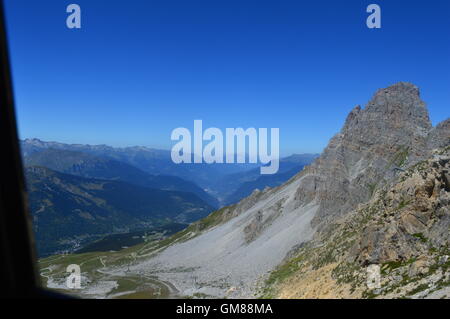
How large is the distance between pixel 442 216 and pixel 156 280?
89.2 metres

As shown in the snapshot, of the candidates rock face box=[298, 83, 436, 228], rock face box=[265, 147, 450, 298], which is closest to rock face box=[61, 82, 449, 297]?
rock face box=[298, 83, 436, 228]

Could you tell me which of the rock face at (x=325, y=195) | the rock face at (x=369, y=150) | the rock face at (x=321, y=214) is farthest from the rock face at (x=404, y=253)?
the rock face at (x=369, y=150)

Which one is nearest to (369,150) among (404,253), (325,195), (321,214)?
(325,195)

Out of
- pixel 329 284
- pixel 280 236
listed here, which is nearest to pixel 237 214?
pixel 280 236

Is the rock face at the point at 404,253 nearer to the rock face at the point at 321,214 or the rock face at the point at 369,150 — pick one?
the rock face at the point at 321,214

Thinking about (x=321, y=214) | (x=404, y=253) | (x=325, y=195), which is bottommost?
(x=321, y=214)

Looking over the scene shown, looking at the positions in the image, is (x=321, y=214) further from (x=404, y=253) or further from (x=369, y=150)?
(x=404, y=253)

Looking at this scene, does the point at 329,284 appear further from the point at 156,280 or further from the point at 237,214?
the point at 237,214

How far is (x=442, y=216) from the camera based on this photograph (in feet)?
112

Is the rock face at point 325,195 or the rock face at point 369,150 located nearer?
the rock face at point 325,195

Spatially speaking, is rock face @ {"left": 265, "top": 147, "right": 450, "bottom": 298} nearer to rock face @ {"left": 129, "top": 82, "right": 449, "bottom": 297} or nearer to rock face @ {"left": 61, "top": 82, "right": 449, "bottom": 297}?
rock face @ {"left": 61, "top": 82, "right": 449, "bottom": 297}

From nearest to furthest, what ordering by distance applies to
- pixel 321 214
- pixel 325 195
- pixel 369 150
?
pixel 321 214
pixel 325 195
pixel 369 150

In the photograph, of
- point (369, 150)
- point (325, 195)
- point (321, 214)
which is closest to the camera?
point (321, 214)

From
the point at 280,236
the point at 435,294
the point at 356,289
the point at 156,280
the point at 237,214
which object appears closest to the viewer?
the point at 435,294
